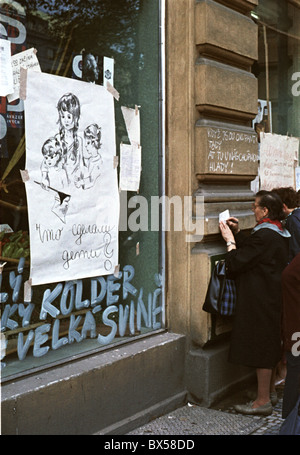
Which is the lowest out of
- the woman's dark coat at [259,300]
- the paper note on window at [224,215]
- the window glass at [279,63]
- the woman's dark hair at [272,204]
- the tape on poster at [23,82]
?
the woman's dark coat at [259,300]

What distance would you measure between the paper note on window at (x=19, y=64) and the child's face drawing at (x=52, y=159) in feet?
1.43

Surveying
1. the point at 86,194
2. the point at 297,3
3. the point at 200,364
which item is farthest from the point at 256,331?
the point at 297,3

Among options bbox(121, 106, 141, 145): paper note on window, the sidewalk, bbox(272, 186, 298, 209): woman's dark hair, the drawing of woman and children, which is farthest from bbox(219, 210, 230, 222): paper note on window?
the sidewalk

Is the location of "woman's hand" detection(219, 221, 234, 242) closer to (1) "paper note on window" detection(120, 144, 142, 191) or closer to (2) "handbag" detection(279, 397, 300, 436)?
(1) "paper note on window" detection(120, 144, 142, 191)

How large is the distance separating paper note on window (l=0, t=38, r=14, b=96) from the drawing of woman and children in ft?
1.43

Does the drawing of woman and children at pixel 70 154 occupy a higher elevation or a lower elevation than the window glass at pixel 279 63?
lower

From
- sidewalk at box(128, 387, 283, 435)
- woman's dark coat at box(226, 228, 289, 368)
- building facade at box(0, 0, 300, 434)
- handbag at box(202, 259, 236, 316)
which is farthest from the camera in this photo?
handbag at box(202, 259, 236, 316)

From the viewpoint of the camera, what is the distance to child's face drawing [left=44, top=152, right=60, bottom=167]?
402 cm

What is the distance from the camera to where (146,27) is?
5.01m

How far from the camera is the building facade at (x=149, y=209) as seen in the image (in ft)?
12.8

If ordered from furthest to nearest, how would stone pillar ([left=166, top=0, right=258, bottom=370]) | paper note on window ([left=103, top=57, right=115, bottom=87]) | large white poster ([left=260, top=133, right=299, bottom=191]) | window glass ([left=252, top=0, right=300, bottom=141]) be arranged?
window glass ([left=252, top=0, right=300, bottom=141]) → large white poster ([left=260, top=133, right=299, bottom=191]) → stone pillar ([left=166, top=0, right=258, bottom=370]) → paper note on window ([left=103, top=57, right=115, bottom=87])

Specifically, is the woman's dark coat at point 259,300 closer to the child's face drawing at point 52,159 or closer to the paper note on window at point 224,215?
the paper note on window at point 224,215

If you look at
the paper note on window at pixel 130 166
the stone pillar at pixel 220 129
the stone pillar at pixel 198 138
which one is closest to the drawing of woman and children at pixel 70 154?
the paper note on window at pixel 130 166

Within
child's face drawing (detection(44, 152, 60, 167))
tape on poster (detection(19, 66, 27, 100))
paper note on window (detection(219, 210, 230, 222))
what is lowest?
paper note on window (detection(219, 210, 230, 222))
